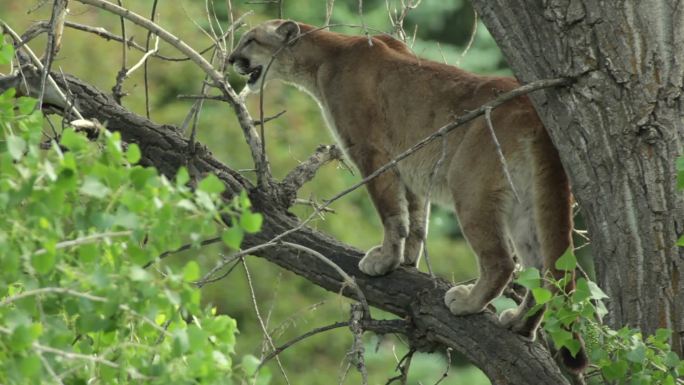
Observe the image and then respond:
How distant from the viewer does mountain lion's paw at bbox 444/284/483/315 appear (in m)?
5.05

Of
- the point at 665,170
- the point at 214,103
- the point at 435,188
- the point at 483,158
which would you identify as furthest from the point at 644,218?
the point at 214,103

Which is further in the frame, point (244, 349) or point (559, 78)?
point (244, 349)

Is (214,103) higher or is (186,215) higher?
(186,215)

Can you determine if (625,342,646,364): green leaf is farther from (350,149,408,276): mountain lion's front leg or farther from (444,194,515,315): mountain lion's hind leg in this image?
(350,149,408,276): mountain lion's front leg

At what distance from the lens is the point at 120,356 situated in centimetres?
297

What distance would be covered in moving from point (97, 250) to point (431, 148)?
3254 millimetres

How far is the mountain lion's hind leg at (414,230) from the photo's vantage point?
6105mm

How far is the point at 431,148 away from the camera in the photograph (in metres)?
5.89

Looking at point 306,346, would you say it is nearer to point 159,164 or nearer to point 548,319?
point 159,164

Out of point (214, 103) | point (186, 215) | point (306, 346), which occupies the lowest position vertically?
point (306, 346)

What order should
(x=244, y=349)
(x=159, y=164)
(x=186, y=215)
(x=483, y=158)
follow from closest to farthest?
(x=186, y=215) < (x=483, y=158) < (x=159, y=164) < (x=244, y=349)

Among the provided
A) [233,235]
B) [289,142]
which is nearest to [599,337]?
[233,235]

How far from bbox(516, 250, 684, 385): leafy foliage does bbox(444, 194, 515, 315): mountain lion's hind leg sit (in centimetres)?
137

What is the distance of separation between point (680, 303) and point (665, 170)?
46 centimetres
